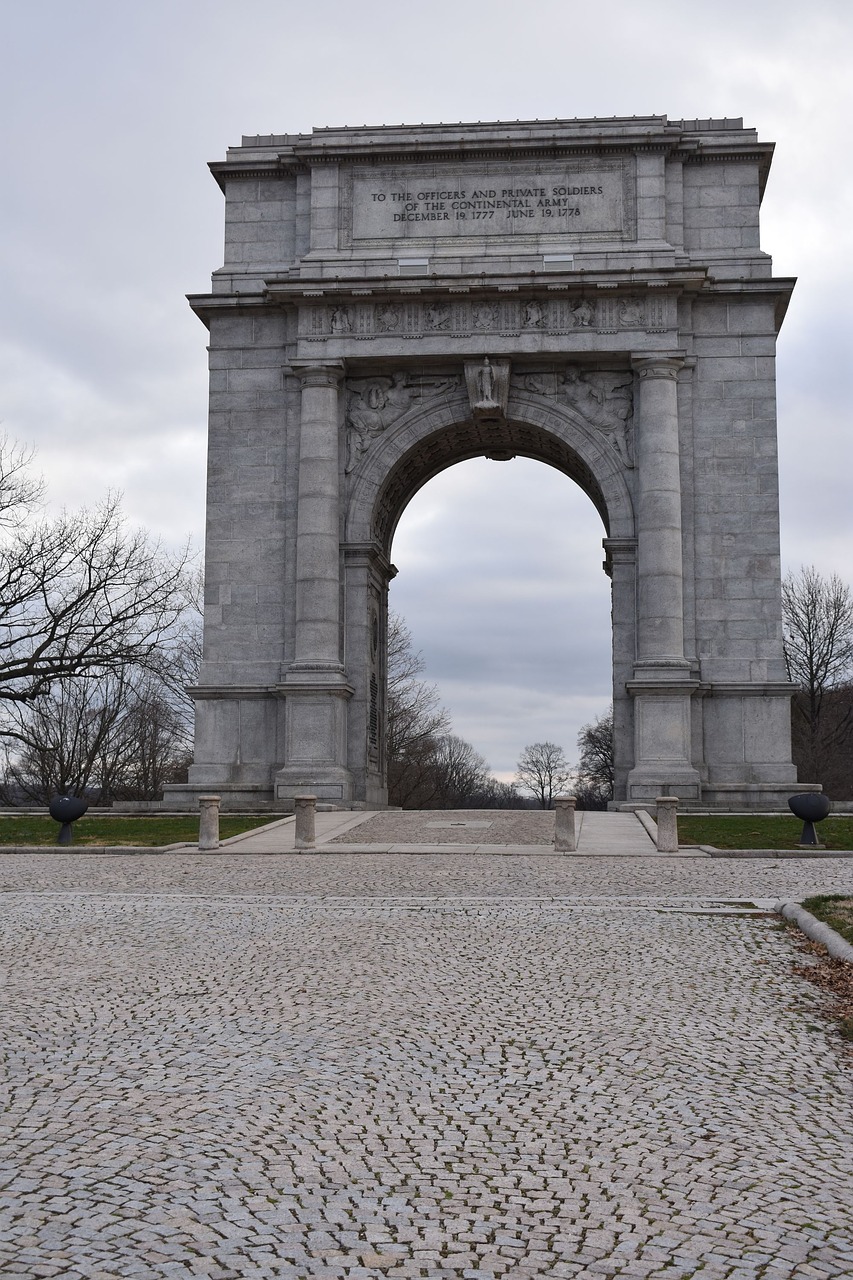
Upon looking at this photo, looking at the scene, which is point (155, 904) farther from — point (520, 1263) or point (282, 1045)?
point (520, 1263)

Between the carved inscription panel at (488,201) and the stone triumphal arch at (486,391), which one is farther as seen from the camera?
the carved inscription panel at (488,201)

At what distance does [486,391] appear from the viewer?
36.3m

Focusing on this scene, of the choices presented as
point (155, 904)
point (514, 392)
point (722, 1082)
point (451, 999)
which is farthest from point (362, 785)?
point (722, 1082)

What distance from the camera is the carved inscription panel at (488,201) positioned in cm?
3709

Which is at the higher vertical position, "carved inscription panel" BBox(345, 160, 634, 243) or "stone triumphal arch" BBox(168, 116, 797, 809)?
"carved inscription panel" BBox(345, 160, 634, 243)

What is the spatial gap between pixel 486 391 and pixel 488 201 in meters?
5.45

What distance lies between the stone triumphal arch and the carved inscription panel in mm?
60

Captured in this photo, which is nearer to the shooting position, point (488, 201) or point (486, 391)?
point (486, 391)

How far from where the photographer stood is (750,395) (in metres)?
36.7

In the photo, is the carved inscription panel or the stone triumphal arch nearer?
the stone triumphal arch

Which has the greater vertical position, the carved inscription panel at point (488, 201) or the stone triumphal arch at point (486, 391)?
the carved inscription panel at point (488, 201)

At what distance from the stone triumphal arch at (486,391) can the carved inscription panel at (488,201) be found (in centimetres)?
6

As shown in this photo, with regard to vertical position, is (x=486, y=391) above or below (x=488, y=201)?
below

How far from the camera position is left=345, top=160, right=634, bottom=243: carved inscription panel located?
37.1 m
